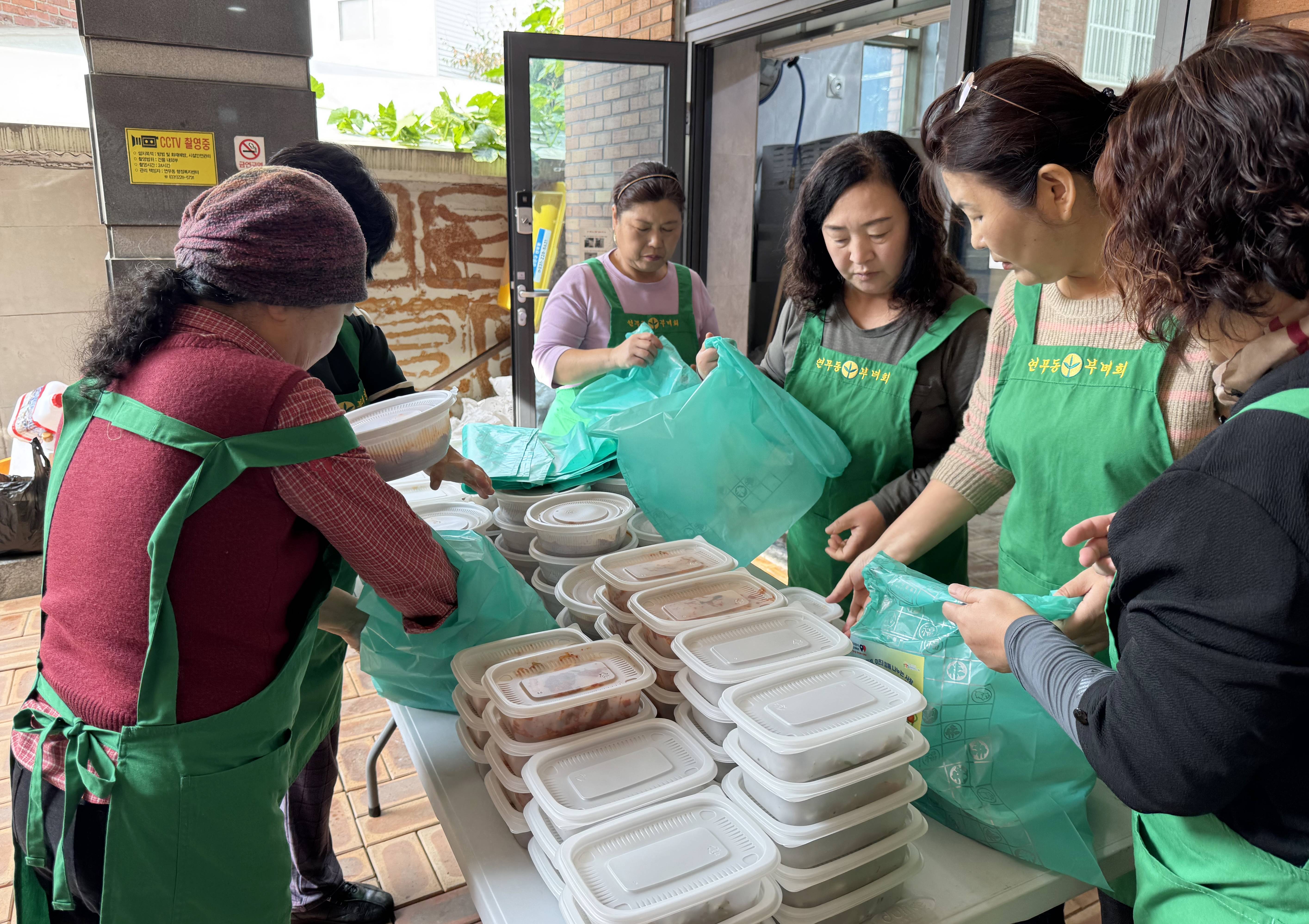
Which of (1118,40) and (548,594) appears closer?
(548,594)

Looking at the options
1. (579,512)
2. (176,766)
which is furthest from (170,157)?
(176,766)

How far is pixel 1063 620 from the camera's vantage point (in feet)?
3.68

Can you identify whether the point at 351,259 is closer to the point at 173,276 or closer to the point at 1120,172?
the point at 173,276

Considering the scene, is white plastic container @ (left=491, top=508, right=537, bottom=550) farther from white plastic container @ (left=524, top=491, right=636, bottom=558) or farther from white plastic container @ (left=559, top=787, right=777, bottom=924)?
white plastic container @ (left=559, top=787, right=777, bottom=924)

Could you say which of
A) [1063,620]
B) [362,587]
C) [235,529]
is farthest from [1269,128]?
[362,587]

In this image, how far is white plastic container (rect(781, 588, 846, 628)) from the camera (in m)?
1.35

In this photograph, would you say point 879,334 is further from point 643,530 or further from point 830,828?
point 830,828

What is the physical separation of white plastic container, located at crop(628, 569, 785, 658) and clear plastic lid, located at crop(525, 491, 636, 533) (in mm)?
373

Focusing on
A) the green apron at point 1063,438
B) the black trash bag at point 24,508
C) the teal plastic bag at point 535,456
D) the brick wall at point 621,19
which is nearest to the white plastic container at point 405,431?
the teal plastic bag at point 535,456

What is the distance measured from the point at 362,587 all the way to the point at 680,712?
0.57m

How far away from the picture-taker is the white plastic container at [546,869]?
37.2 inches

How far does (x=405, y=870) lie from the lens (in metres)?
2.26

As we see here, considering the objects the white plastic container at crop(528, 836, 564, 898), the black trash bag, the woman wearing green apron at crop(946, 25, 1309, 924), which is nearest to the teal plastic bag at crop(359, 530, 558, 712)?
the white plastic container at crop(528, 836, 564, 898)

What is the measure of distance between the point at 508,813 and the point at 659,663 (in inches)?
11.7
